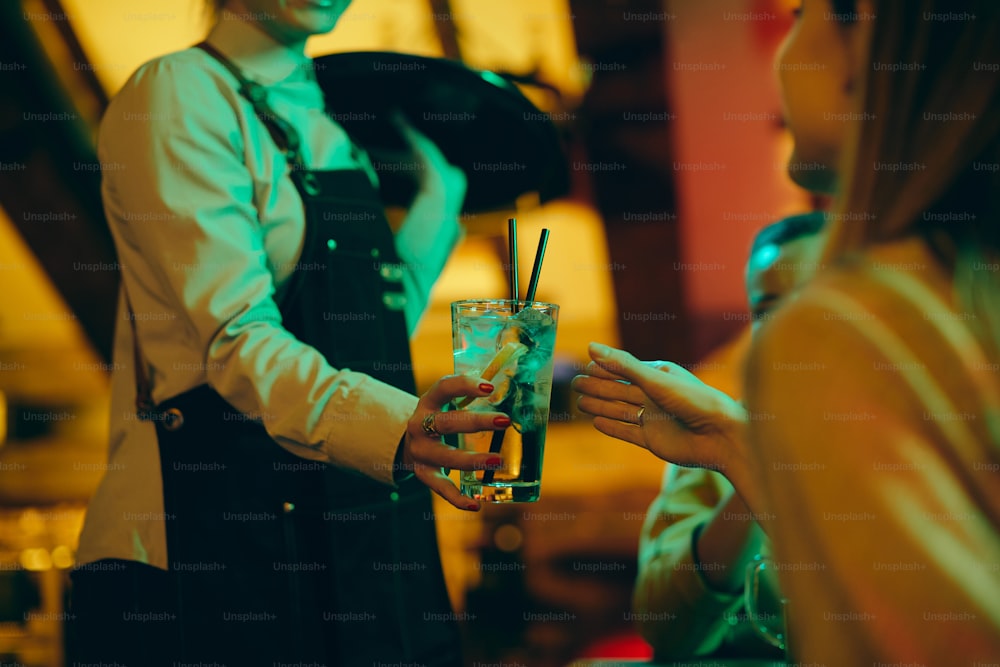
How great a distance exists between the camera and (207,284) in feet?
4.12

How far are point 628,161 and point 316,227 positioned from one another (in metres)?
3.42

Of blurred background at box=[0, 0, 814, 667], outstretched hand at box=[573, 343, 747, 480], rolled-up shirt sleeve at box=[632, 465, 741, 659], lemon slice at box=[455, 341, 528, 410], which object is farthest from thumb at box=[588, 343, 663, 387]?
blurred background at box=[0, 0, 814, 667]

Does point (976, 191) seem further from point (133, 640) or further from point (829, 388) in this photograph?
point (133, 640)

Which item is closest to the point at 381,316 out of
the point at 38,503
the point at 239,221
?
the point at 239,221

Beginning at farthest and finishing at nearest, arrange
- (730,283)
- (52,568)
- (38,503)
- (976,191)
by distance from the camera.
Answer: (38,503)
(730,283)
(52,568)
(976,191)

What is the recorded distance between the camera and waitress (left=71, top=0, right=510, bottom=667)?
1.23 meters

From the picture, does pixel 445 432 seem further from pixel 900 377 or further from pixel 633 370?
pixel 900 377

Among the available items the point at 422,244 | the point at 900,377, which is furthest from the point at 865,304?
the point at 422,244

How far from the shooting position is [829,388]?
0.64 m

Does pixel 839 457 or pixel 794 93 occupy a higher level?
pixel 794 93

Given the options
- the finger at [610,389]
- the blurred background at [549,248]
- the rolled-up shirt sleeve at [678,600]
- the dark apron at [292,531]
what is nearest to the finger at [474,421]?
the finger at [610,389]

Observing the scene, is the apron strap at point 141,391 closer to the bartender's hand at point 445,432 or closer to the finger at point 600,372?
the bartender's hand at point 445,432

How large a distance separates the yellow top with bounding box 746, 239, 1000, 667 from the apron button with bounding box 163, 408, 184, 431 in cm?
93

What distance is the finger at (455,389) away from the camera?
109 cm
